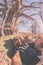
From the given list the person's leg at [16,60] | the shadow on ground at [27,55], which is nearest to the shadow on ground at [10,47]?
the shadow on ground at [27,55]

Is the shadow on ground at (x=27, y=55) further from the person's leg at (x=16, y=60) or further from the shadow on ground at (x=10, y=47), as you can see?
the person's leg at (x=16, y=60)

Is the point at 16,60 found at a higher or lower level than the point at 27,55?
lower

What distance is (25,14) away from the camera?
1969cm

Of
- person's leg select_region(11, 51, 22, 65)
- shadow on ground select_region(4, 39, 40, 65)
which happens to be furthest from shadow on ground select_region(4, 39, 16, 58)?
person's leg select_region(11, 51, 22, 65)

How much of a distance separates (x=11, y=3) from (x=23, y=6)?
125 cm

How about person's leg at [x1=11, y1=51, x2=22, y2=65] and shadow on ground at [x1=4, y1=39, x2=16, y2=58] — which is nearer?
person's leg at [x1=11, y1=51, x2=22, y2=65]

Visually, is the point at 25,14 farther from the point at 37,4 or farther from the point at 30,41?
the point at 30,41

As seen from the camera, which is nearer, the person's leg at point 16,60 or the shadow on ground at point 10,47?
the person's leg at point 16,60

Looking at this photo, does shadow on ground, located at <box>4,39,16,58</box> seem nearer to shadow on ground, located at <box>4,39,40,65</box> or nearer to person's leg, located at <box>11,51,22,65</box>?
shadow on ground, located at <box>4,39,40,65</box>

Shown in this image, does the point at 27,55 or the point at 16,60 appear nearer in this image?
the point at 16,60

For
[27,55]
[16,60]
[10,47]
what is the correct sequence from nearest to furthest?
[16,60] < [27,55] < [10,47]

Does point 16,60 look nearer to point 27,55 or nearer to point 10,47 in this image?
point 27,55

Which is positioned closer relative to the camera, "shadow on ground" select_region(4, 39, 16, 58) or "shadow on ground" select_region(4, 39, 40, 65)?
"shadow on ground" select_region(4, 39, 40, 65)

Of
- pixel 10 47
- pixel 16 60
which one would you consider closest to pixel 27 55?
pixel 16 60
